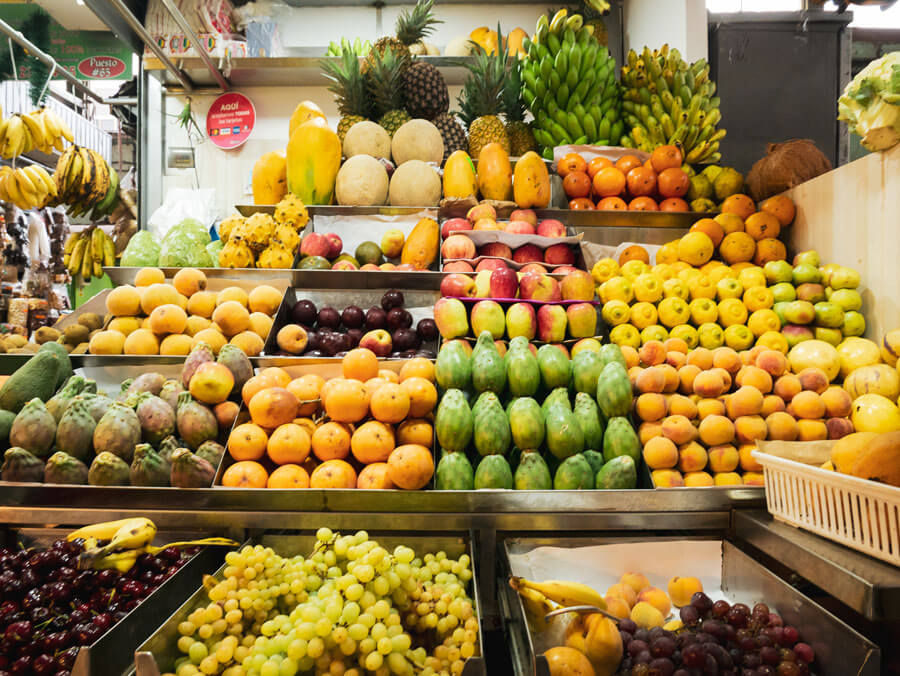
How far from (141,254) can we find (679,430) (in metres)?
3.01

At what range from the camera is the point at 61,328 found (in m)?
2.88

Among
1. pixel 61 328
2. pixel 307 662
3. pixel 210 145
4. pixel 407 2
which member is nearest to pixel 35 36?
pixel 210 145

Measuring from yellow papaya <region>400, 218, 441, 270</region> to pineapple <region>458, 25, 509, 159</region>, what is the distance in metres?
Answer: 1.11

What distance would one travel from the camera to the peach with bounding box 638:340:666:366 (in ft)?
7.38

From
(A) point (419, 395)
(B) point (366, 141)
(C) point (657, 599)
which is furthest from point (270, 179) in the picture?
(C) point (657, 599)

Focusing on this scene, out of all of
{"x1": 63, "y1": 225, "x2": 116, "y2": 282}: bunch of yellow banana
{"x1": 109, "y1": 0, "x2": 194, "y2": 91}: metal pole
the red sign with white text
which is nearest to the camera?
{"x1": 109, "y1": 0, "x2": 194, "y2": 91}: metal pole

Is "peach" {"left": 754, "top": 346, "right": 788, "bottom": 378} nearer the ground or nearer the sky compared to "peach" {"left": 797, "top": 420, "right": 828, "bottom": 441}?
nearer the sky

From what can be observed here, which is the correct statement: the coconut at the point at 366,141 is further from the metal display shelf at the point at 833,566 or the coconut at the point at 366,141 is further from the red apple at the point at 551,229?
the metal display shelf at the point at 833,566

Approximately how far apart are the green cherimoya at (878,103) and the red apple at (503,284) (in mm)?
1552

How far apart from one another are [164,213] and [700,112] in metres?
4.33

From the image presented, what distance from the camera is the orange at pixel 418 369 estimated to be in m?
2.13

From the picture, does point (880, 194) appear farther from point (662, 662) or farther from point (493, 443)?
point (662, 662)

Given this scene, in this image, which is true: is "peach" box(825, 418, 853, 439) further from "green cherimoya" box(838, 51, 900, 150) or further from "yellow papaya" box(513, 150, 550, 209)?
"yellow papaya" box(513, 150, 550, 209)

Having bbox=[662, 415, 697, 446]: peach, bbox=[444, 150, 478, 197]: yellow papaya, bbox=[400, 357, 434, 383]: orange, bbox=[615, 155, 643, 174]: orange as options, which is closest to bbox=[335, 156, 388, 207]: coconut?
Result: bbox=[444, 150, 478, 197]: yellow papaya
